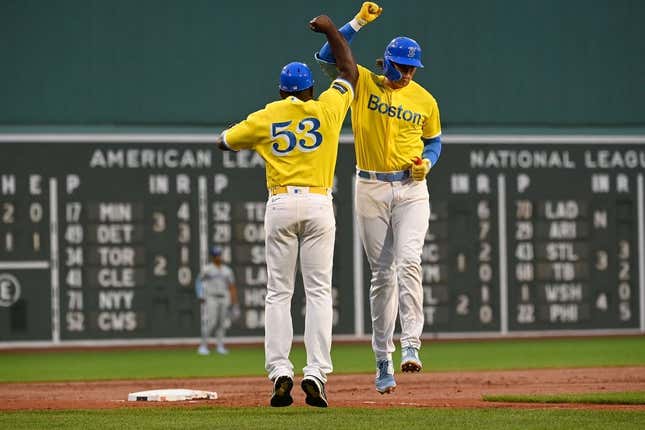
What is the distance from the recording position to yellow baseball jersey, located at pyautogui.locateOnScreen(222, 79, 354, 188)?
25.7ft

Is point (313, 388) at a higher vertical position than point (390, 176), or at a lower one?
lower

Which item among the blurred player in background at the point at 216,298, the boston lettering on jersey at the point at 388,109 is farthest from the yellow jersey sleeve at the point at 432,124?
the blurred player in background at the point at 216,298

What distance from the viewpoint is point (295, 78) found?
794cm

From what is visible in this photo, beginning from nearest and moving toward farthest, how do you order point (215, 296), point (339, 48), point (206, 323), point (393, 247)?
point (339, 48), point (393, 247), point (215, 296), point (206, 323)

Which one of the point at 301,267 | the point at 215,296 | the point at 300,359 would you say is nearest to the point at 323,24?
the point at 301,267

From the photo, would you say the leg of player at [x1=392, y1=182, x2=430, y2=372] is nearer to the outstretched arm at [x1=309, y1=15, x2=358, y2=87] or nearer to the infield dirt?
the infield dirt

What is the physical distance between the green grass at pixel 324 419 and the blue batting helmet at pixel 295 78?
1.95 metres

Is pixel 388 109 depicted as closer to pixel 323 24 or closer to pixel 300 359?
pixel 323 24

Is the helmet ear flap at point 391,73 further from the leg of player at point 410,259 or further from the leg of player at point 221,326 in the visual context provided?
the leg of player at point 221,326

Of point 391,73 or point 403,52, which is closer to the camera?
point 403,52

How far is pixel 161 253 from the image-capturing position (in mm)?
17156

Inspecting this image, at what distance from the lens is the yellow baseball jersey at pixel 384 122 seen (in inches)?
332

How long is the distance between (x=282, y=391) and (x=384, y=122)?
1.85 meters

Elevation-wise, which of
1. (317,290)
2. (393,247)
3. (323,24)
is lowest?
(317,290)
